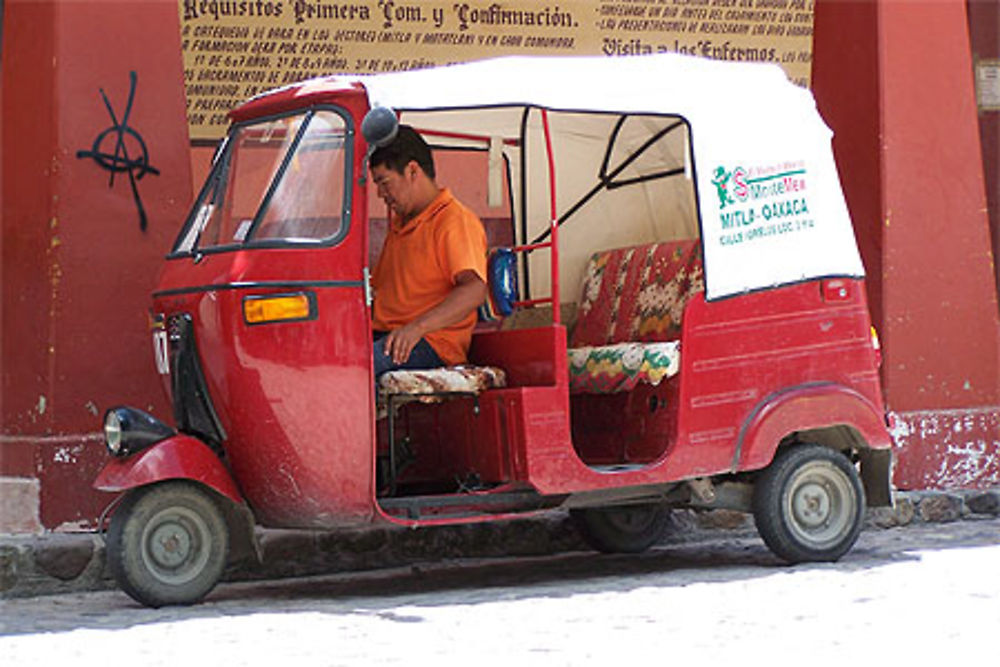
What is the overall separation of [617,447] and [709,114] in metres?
1.53

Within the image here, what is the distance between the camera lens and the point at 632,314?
7941mm

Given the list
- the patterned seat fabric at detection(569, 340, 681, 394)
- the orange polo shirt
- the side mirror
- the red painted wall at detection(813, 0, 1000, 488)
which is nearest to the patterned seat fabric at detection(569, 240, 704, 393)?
the patterned seat fabric at detection(569, 340, 681, 394)

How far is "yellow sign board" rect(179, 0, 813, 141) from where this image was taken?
8750mm

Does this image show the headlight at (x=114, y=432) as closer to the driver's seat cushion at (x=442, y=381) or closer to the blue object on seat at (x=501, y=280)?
the driver's seat cushion at (x=442, y=381)

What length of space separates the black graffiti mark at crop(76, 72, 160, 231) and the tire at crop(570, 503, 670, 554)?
2445 mm

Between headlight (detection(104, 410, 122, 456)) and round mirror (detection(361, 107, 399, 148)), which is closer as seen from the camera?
round mirror (detection(361, 107, 399, 148))

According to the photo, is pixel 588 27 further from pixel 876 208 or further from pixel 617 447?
pixel 617 447

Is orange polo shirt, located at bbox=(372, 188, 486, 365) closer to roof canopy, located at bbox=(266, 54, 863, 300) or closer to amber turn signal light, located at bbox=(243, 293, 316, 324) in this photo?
roof canopy, located at bbox=(266, 54, 863, 300)

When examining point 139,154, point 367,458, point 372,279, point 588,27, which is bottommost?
point 367,458

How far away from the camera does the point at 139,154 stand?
320 inches

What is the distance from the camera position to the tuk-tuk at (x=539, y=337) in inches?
263

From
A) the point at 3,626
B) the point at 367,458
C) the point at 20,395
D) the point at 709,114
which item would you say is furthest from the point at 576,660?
the point at 20,395

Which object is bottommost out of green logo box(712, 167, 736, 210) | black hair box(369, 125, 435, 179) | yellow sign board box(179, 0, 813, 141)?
green logo box(712, 167, 736, 210)

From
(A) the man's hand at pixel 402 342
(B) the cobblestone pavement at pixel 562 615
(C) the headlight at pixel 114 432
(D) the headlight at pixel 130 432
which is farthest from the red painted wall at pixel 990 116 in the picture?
(C) the headlight at pixel 114 432
